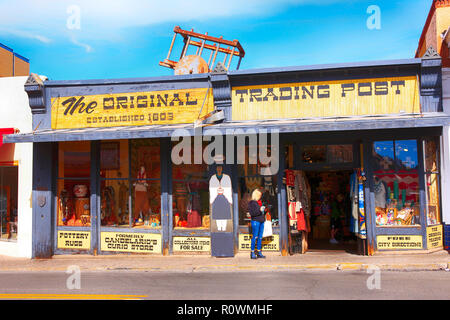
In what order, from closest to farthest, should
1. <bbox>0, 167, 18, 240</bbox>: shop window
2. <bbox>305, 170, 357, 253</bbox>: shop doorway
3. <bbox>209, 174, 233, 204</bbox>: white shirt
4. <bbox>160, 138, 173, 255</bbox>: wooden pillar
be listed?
<bbox>209, 174, 233, 204</bbox>: white shirt < <bbox>160, 138, 173, 255</bbox>: wooden pillar < <bbox>0, 167, 18, 240</bbox>: shop window < <bbox>305, 170, 357, 253</bbox>: shop doorway

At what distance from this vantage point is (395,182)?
1149cm

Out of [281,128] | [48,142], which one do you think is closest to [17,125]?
[48,142]

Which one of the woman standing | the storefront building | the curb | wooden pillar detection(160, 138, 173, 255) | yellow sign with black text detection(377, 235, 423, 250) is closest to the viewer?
the curb

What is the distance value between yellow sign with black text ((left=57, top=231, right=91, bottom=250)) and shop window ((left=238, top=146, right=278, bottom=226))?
→ 478cm

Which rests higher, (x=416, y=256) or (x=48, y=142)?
(x=48, y=142)

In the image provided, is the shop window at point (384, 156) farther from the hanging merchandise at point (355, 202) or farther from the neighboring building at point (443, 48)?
the neighboring building at point (443, 48)

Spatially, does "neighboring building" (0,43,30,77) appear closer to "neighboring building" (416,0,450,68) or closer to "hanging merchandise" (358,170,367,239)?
"hanging merchandise" (358,170,367,239)

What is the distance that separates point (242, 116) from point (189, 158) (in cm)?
199

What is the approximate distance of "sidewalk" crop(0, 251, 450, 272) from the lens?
989 centimetres

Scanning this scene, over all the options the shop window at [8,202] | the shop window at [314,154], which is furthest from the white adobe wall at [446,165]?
the shop window at [8,202]

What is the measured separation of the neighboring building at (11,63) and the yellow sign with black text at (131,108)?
506 centimetres

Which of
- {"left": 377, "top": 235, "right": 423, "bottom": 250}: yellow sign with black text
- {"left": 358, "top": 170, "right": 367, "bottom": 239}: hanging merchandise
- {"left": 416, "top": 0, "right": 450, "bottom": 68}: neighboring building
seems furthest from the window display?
{"left": 416, "top": 0, "right": 450, "bottom": 68}: neighboring building

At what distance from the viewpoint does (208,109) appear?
1217cm
